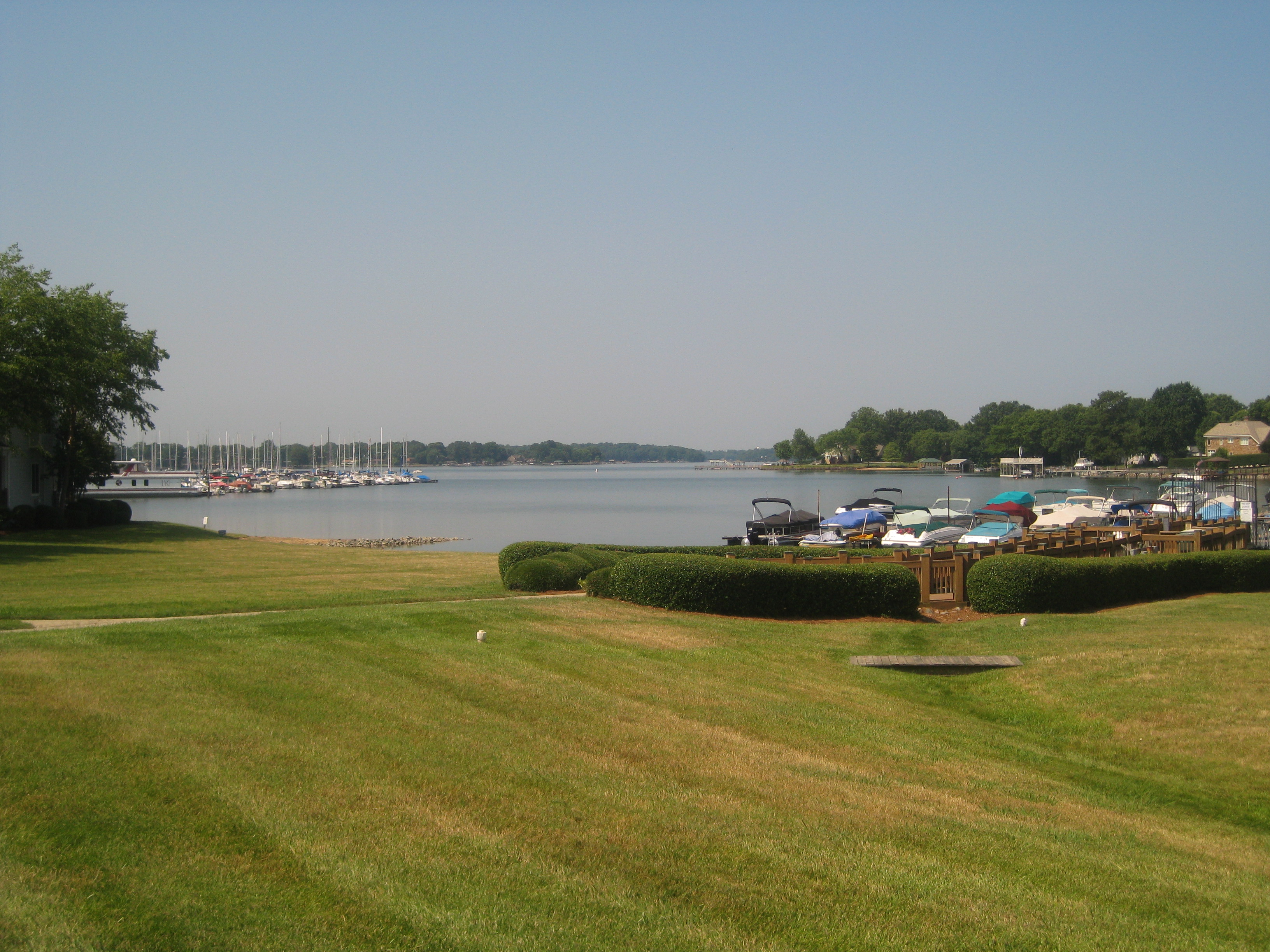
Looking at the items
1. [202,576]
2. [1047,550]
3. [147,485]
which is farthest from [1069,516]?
[147,485]

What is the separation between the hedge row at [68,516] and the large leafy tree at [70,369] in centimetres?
115

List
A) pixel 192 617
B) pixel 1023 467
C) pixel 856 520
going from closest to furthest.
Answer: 1. pixel 192 617
2. pixel 856 520
3. pixel 1023 467

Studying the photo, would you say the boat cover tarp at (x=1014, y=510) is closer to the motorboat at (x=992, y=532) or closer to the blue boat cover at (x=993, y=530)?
the motorboat at (x=992, y=532)

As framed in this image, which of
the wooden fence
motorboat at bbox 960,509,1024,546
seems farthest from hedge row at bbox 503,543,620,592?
motorboat at bbox 960,509,1024,546

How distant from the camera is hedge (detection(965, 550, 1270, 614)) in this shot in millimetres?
18906

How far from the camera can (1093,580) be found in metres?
19.4

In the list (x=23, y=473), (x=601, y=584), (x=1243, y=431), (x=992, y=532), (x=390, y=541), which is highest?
(x=1243, y=431)

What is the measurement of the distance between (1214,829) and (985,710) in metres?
3.98

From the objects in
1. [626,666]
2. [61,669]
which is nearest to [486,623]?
[626,666]

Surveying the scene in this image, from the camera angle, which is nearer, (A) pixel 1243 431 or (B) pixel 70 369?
(B) pixel 70 369

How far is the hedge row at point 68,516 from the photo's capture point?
39.8 metres

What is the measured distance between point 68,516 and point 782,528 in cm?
3231

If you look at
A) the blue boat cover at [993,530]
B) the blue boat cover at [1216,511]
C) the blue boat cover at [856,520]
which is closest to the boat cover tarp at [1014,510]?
the blue boat cover at [856,520]

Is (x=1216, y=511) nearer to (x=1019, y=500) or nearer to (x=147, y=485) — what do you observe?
(x=1019, y=500)
